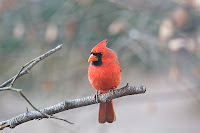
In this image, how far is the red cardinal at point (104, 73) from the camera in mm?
1416

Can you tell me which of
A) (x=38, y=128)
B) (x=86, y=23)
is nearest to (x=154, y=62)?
(x=86, y=23)

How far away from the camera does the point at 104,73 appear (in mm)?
1428

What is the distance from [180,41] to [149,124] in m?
2.81

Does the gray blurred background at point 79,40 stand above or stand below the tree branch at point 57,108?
above

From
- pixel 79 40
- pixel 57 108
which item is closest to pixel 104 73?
pixel 57 108

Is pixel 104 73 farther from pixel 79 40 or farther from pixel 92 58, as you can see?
pixel 79 40

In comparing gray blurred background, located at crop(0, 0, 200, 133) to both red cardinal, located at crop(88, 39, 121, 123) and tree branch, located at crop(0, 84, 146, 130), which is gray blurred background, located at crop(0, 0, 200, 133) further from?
tree branch, located at crop(0, 84, 146, 130)

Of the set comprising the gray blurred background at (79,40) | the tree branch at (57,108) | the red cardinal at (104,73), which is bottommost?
the tree branch at (57,108)

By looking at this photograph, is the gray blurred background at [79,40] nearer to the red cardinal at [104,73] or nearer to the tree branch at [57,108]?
the red cardinal at [104,73]

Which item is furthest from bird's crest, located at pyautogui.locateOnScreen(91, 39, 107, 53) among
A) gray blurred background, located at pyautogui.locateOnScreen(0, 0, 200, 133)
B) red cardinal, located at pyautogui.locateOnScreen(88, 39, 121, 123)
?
gray blurred background, located at pyautogui.locateOnScreen(0, 0, 200, 133)

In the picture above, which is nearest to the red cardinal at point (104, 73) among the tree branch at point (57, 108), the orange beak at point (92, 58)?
the orange beak at point (92, 58)

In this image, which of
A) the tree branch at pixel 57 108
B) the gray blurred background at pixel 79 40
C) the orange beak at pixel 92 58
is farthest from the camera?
the gray blurred background at pixel 79 40

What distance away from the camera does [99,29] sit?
4266mm

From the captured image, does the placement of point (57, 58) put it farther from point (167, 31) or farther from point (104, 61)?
point (104, 61)
